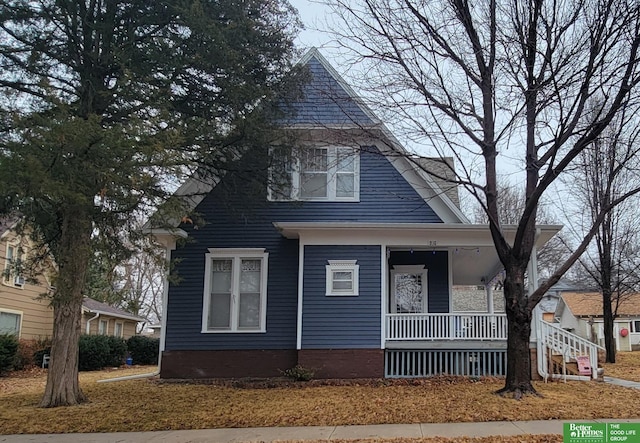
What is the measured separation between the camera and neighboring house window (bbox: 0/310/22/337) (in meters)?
20.5

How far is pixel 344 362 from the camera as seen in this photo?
13242 millimetres

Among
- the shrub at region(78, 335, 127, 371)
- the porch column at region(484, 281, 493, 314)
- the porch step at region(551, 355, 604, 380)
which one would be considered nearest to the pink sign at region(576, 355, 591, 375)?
the porch step at region(551, 355, 604, 380)

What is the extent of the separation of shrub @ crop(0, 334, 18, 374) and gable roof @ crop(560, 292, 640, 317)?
29.6 metres

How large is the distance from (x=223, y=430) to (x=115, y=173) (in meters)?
3.92

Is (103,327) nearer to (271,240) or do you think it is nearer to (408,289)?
(271,240)

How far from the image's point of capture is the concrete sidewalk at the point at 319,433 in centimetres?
761

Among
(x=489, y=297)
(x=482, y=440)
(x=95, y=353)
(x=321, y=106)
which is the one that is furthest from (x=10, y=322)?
(x=482, y=440)

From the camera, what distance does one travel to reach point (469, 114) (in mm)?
10164

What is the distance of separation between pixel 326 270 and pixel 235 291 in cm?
245

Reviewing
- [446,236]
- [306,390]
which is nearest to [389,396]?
[306,390]

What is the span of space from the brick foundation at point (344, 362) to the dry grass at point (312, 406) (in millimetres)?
592

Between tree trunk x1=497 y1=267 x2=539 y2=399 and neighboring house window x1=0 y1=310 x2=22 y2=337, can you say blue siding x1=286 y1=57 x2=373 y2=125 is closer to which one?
tree trunk x1=497 y1=267 x2=539 y2=399

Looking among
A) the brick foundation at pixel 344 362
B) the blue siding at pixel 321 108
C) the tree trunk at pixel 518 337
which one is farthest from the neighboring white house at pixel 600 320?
the tree trunk at pixel 518 337

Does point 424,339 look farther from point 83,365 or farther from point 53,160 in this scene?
point 83,365
